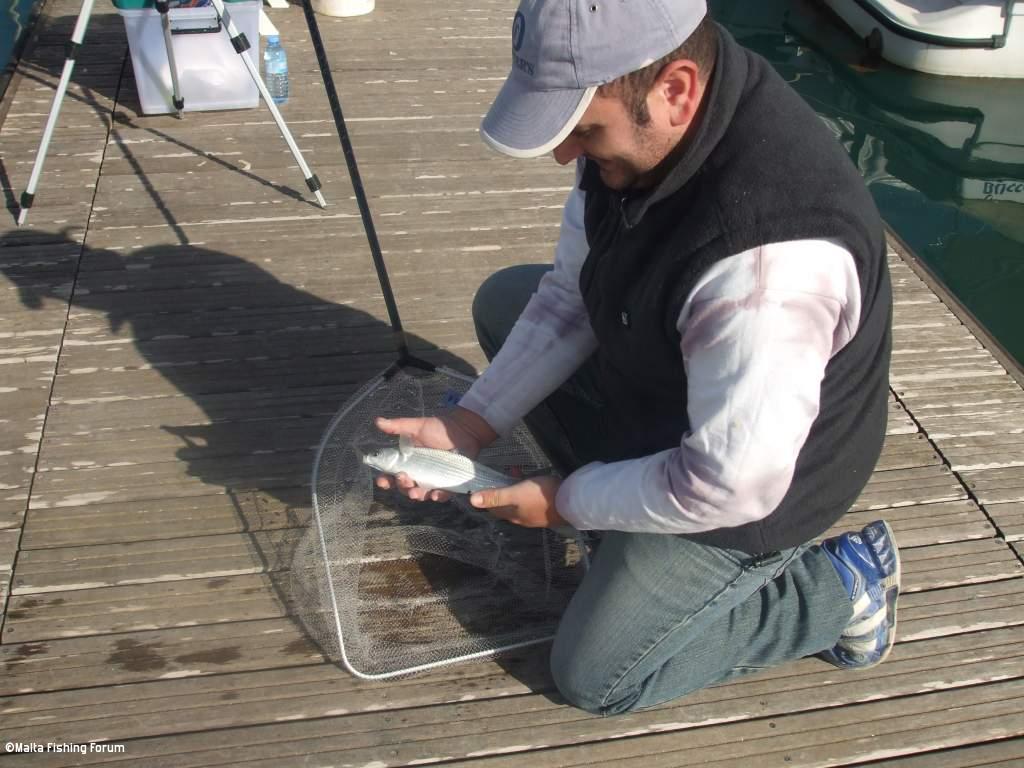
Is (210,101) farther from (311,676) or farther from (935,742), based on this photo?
(935,742)

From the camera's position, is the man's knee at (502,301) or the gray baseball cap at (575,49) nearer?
the gray baseball cap at (575,49)

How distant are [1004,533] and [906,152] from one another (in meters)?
6.13

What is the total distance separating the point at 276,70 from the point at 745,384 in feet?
12.4

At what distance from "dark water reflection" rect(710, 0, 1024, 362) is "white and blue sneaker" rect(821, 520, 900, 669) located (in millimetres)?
3913

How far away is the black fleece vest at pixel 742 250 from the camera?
1.67 m

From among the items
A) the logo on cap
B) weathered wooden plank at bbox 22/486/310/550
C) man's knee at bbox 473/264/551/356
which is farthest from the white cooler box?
the logo on cap

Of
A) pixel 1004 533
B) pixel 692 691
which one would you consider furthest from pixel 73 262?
pixel 1004 533

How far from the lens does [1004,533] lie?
108 inches

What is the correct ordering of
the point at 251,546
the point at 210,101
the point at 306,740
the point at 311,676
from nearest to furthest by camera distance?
1. the point at 306,740
2. the point at 311,676
3. the point at 251,546
4. the point at 210,101

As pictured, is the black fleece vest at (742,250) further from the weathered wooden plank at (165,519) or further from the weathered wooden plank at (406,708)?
the weathered wooden plank at (165,519)

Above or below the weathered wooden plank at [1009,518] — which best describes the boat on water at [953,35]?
below

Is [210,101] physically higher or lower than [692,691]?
higher

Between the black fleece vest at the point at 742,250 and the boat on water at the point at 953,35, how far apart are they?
780cm

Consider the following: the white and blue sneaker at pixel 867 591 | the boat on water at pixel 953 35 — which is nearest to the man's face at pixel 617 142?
the white and blue sneaker at pixel 867 591
